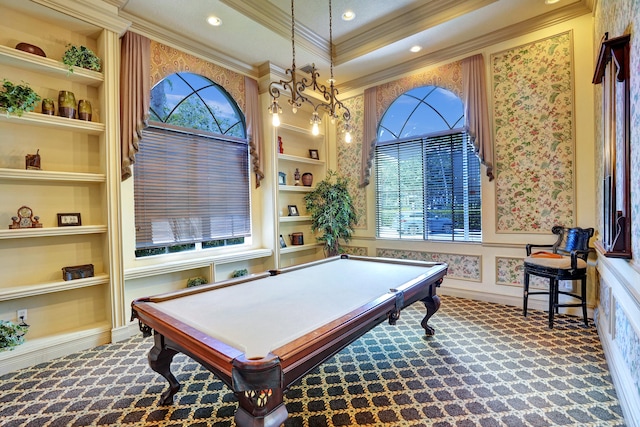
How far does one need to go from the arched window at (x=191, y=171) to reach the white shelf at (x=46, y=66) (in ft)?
2.21

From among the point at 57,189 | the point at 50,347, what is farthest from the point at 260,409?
the point at 57,189

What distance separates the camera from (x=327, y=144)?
541 cm

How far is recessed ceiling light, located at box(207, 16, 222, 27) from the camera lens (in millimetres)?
3322

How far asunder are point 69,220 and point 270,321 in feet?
8.25

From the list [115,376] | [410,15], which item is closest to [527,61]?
[410,15]

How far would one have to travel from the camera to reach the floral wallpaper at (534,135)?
3395 millimetres

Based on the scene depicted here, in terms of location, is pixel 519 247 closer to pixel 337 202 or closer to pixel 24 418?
pixel 337 202

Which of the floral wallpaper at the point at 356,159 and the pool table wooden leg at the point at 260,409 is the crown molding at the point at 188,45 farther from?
the pool table wooden leg at the point at 260,409

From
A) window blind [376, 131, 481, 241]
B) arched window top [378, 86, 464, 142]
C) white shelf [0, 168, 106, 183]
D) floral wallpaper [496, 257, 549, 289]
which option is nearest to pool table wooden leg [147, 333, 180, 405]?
white shelf [0, 168, 106, 183]

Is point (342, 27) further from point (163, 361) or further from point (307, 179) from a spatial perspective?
point (163, 361)

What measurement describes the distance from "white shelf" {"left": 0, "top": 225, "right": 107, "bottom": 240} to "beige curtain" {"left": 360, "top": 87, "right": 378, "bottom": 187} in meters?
3.54

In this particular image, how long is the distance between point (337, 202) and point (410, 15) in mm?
2649

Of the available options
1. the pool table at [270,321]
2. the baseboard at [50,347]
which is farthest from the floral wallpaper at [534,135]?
the baseboard at [50,347]

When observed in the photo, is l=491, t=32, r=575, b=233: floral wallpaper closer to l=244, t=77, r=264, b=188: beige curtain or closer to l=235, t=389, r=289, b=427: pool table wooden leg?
l=244, t=77, r=264, b=188: beige curtain
